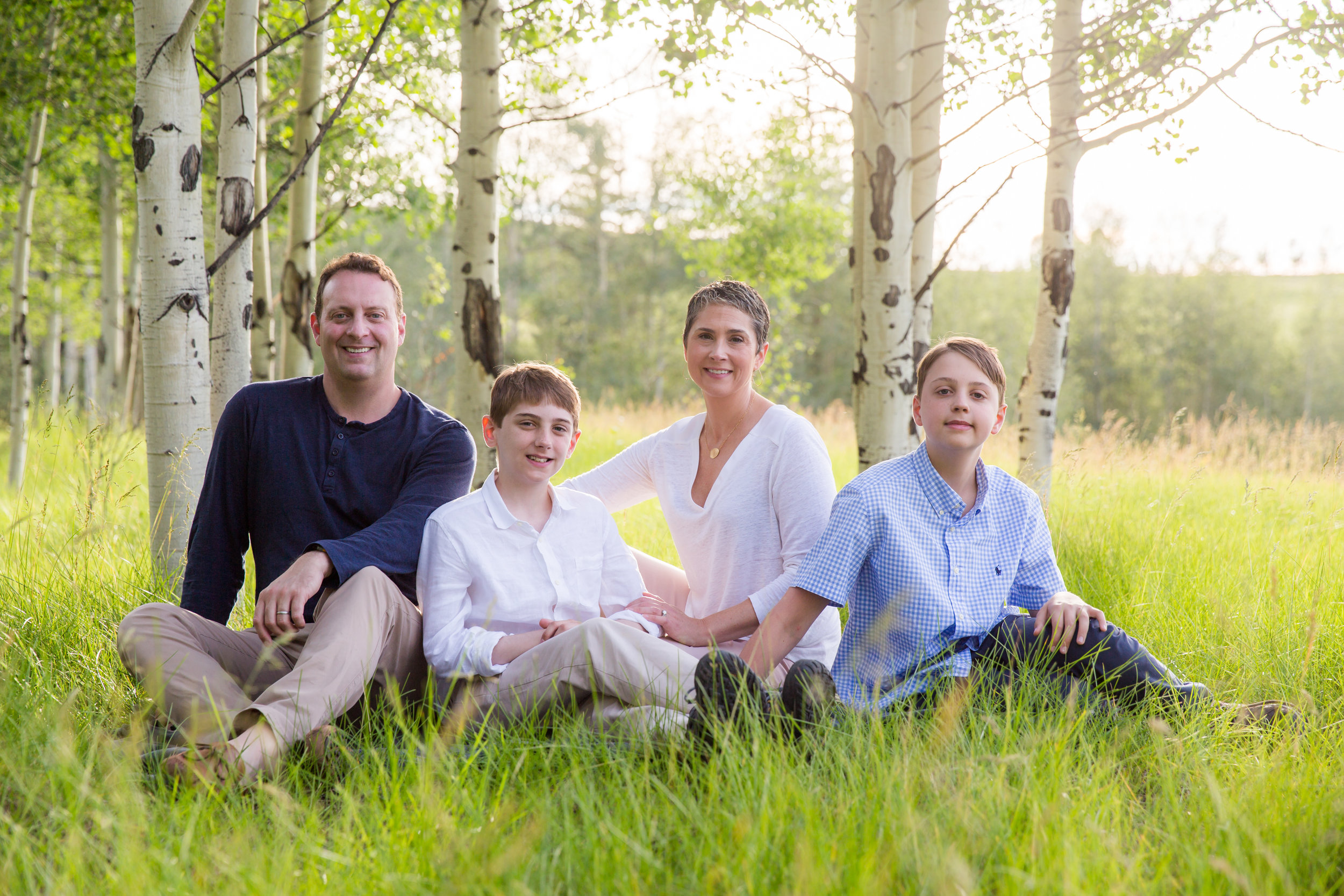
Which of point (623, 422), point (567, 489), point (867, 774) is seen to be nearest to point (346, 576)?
point (567, 489)

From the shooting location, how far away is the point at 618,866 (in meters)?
1.54

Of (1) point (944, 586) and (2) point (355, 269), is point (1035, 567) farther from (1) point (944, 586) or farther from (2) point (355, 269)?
(2) point (355, 269)

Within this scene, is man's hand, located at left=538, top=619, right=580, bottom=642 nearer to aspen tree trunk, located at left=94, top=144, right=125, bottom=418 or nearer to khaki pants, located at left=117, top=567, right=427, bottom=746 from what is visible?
khaki pants, located at left=117, top=567, right=427, bottom=746

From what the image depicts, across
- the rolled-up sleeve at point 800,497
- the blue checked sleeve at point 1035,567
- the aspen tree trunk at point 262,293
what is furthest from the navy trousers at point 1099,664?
the aspen tree trunk at point 262,293

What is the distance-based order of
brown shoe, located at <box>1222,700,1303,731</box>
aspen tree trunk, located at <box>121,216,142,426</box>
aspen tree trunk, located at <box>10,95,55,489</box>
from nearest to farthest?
brown shoe, located at <box>1222,700,1303,731</box>, aspen tree trunk, located at <box>10,95,55,489</box>, aspen tree trunk, located at <box>121,216,142,426</box>

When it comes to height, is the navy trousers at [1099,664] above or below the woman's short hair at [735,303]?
below

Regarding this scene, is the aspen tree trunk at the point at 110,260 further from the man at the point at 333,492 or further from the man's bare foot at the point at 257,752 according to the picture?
the man's bare foot at the point at 257,752

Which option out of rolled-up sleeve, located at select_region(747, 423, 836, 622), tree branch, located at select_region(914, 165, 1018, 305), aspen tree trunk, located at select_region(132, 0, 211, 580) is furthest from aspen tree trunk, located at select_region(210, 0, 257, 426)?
tree branch, located at select_region(914, 165, 1018, 305)

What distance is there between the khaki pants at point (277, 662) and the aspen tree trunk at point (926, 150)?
309cm

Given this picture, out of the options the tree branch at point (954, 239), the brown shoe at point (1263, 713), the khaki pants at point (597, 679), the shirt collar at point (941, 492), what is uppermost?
the tree branch at point (954, 239)

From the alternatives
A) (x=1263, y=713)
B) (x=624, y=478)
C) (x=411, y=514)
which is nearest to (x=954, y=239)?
(x=624, y=478)

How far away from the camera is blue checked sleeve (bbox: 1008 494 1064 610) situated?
273 centimetres

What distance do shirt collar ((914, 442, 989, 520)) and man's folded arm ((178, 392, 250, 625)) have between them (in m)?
2.22

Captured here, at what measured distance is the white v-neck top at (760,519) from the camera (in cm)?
281
